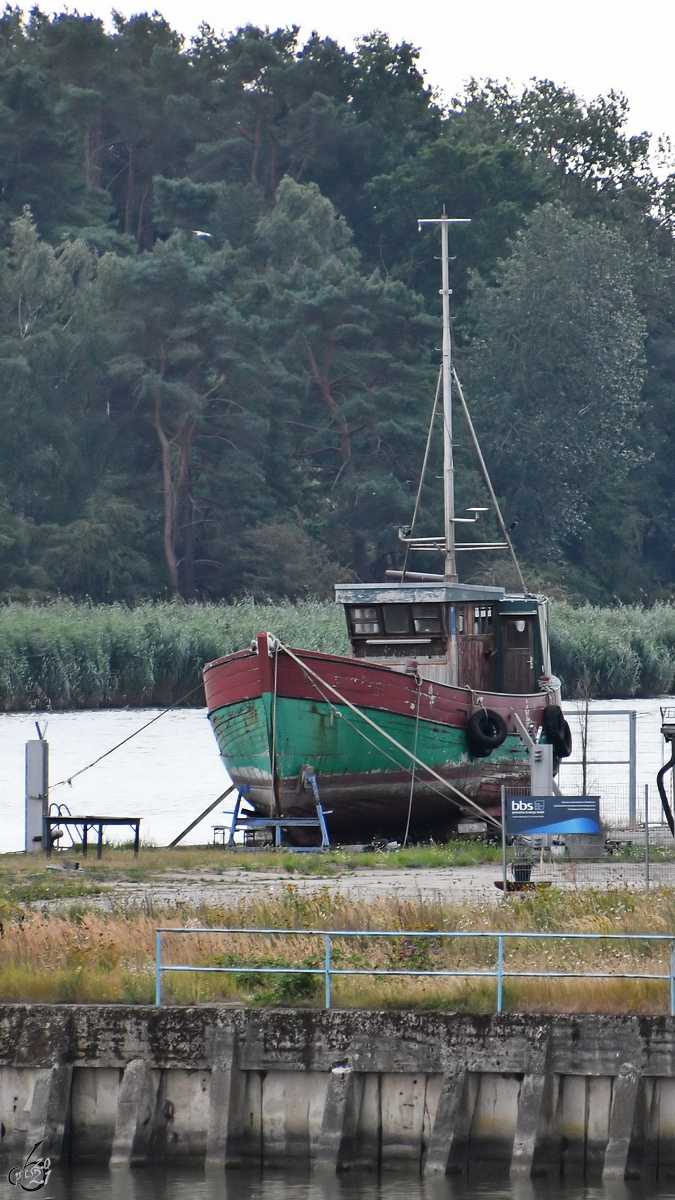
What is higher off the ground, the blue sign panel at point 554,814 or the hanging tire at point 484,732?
the hanging tire at point 484,732

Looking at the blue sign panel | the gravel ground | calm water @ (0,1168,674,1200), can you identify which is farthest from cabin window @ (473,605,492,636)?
calm water @ (0,1168,674,1200)

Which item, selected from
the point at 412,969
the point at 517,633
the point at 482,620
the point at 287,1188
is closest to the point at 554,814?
the point at 412,969

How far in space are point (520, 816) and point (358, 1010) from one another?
33.2 ft

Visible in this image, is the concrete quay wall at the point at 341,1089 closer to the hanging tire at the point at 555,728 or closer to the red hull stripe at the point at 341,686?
the red hull stripe at the point at 341,686

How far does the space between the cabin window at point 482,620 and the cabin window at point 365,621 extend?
184 cm

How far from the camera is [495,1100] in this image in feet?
50.2

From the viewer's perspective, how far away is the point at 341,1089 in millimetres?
15219

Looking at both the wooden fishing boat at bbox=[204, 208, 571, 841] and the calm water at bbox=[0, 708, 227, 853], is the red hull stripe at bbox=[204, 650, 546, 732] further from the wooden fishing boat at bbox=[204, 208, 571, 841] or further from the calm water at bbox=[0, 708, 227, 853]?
the calm water at bbox=[0, 708, 227, 853]

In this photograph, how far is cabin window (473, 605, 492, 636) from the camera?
36.2 metres

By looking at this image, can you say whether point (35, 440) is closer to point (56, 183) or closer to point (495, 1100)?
point (56, 183)

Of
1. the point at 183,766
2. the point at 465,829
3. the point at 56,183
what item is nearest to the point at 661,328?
the point at 56,183

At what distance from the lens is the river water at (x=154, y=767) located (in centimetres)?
4119

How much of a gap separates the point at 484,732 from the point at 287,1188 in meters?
19.2

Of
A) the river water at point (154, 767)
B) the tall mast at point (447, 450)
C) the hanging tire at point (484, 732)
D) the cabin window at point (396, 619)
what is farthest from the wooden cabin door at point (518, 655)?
the hanging tire at point (484, 732)
